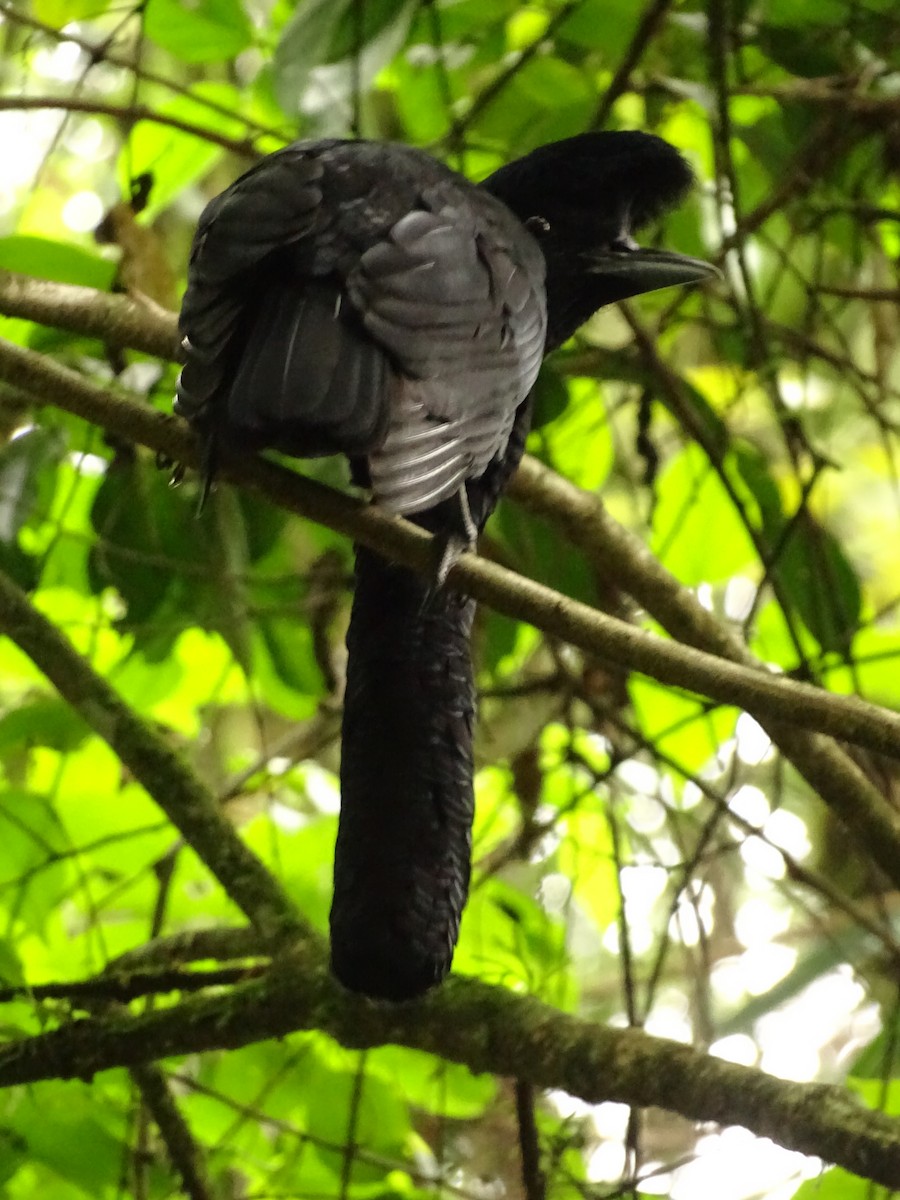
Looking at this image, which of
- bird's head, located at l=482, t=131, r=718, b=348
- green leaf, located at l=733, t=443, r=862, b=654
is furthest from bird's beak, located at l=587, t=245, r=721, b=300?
green leaf, located at l=733, t=443, r=862, b=654

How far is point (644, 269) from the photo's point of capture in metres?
1.39

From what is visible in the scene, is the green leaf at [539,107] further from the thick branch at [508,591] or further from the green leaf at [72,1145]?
the green leaf at [72,1145]

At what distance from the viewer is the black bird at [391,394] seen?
36.9 inches

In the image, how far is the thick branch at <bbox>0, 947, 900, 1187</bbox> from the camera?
3.27 ft

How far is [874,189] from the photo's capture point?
77.7 inches

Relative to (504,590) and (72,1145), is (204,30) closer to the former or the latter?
(504,590)

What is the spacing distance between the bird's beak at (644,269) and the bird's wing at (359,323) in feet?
0.86

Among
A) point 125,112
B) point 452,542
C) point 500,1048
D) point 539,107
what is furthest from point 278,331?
point 539,107

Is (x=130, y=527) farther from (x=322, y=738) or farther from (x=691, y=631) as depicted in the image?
(x=691, y=631)

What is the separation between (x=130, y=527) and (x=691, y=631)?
0.64 m

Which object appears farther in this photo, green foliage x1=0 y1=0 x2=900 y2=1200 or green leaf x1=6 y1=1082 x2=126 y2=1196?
green foliage x1=0 y1=0 x2=900 y2=1200

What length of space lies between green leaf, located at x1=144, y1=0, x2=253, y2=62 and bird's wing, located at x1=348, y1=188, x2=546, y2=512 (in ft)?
2.33

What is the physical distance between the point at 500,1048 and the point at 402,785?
24 cm

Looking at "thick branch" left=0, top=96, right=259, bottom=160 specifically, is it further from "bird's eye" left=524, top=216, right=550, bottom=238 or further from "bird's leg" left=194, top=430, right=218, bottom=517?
"bird's leg" left=194, top=430, right=218, bottom=517
